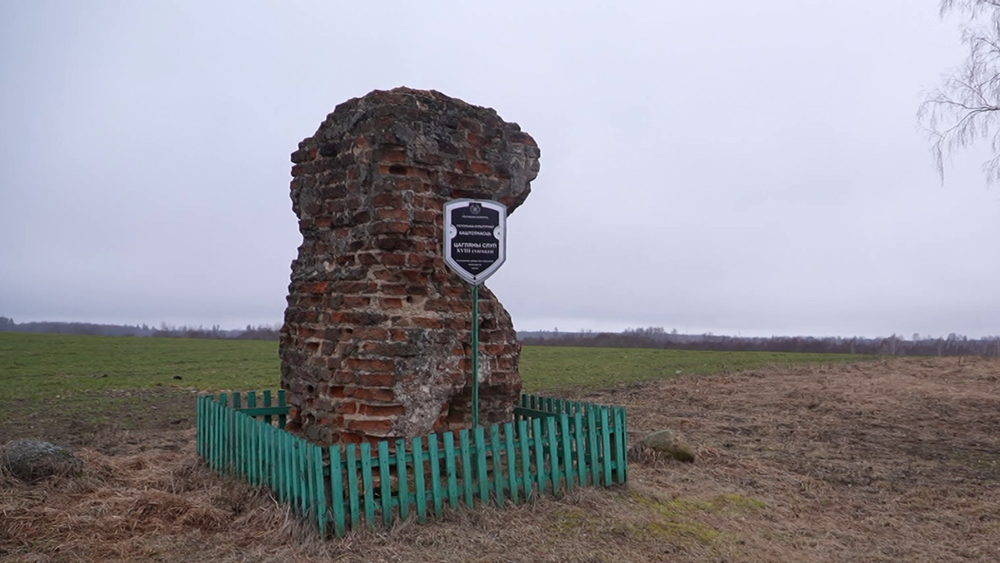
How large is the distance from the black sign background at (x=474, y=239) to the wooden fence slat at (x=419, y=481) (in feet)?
5.53

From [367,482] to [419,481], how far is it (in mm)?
423

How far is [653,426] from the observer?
11.7 metres

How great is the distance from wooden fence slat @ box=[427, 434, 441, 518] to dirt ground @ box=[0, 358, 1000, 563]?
0.13 metres

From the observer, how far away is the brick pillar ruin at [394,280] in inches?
248

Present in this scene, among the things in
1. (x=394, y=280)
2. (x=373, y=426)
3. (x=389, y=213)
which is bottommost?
(x=373, y=426)

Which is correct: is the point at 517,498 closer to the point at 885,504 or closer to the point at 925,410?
the point at 885,504

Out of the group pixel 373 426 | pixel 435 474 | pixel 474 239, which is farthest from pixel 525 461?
pixel 474 239

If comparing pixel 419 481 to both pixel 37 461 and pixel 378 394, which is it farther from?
pixel 37 461

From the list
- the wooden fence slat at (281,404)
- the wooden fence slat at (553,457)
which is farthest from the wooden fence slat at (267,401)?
the wooden fence slat at (553,457)

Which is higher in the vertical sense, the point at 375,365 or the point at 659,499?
the point at 375,365

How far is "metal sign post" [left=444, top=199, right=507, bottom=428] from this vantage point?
6.59m

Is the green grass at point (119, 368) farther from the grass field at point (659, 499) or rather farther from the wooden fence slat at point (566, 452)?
the wooden fence slat at point (566, 452)

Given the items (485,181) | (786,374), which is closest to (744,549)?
(485,181)

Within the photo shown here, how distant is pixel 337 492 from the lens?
5340mm
